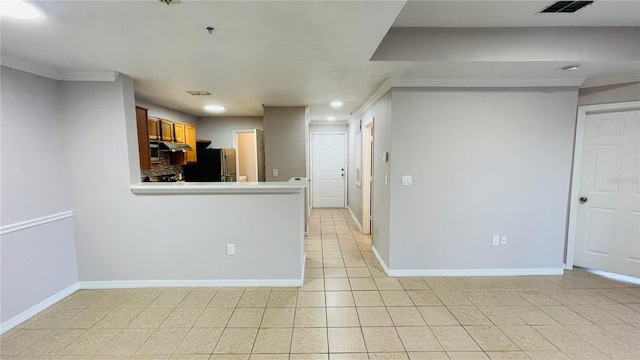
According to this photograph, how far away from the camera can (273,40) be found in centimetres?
192

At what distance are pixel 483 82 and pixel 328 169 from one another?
4385 millimetres

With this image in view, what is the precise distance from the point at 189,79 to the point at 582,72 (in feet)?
13.5

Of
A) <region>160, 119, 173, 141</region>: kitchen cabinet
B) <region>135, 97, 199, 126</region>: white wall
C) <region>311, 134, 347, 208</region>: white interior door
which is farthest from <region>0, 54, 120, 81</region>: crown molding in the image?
<region>311, 134, 347, 208</region>: white interior door

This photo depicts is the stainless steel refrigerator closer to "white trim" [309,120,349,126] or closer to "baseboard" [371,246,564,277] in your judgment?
"white trim" [309,120,349,126]

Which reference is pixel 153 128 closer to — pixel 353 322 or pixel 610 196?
pixel 353 322

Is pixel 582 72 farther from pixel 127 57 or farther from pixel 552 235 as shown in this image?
pixel 127 57

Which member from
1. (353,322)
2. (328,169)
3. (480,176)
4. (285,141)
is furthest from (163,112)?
(480,176)

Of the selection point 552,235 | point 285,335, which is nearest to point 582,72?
point 552,235

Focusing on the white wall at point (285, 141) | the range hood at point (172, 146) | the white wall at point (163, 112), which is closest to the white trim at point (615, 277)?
the white wall at point (285, 141)

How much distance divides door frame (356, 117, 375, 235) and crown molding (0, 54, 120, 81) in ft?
11.4

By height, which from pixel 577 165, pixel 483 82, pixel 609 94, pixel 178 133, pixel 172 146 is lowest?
pixel 577 165

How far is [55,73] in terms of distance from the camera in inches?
102

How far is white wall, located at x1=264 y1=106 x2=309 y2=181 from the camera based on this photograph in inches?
175

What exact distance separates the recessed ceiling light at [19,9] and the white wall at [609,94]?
503 centimetres
